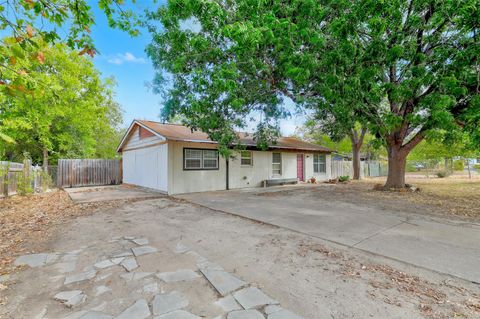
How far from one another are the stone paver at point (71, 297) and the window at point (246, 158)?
1086cm

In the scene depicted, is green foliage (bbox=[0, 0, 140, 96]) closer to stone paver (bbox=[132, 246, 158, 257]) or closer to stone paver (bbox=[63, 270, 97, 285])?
stone paver (bbox=[63, 270, 97, 285])

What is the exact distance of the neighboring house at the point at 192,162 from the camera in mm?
10773

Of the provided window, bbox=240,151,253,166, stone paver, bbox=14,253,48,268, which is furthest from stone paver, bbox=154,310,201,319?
window, bbox=240,151,253,166

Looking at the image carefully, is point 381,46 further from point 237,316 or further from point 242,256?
point 237,316

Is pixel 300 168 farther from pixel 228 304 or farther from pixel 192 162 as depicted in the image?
pixel 228 304

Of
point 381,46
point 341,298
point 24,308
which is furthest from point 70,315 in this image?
point 381,46

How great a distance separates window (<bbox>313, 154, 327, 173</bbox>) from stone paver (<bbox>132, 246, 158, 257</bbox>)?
50.8 feet

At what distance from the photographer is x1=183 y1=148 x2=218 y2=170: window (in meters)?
11.2

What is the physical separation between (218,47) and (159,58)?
2.58 m

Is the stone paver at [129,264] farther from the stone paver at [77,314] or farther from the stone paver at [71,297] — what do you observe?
the stone paver at [77,314]

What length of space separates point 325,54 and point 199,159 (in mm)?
7156

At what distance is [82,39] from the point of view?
10.7 feet

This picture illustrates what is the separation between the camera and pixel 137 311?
2373mm

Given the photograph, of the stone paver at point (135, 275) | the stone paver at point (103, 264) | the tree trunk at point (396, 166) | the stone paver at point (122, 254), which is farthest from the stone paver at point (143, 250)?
the tree trunk at point (396, 166)
